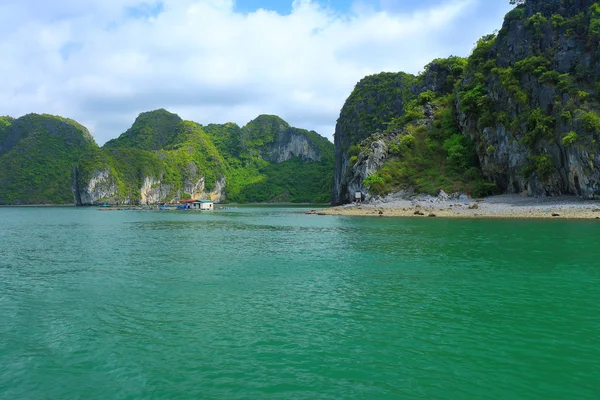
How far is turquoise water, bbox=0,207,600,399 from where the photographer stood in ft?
28.5

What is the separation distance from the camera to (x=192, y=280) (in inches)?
770

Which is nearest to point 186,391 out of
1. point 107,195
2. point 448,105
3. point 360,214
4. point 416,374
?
point 416,374

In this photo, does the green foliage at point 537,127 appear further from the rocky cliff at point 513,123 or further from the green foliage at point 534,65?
the green foliage at point 534,65

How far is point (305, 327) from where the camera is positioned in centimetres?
1235

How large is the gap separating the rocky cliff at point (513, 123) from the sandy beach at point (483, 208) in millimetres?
2926

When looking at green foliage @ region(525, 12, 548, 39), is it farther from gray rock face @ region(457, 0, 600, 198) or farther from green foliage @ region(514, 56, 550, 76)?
green foliage @ region(514, 56, 550, 76)

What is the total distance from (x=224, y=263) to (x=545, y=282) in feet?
55.8

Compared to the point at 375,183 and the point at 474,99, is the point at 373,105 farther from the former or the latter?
the point at 375,183

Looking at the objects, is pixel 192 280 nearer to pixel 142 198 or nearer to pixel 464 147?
pixel 464 147

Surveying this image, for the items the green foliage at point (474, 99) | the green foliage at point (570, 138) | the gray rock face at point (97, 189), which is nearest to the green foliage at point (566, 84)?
the green foliage at point (570, 138)

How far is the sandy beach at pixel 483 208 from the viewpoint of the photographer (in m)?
51.1

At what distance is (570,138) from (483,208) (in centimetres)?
1458

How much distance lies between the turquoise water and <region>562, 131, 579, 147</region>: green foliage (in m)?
35.5

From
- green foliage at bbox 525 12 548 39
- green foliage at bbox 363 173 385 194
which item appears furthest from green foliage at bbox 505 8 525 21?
green foliage at bbox 363 173 385 194
